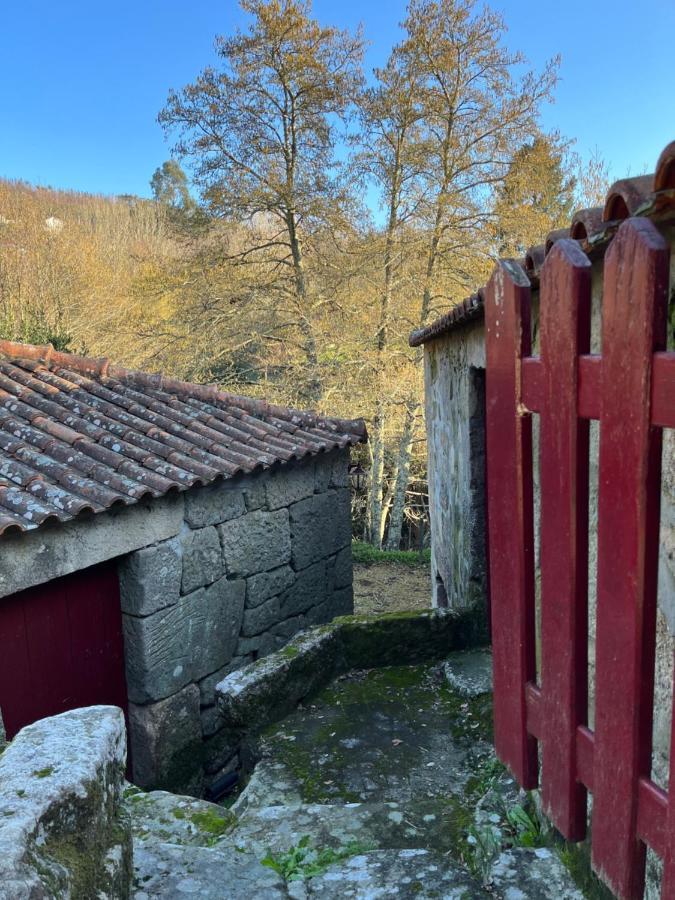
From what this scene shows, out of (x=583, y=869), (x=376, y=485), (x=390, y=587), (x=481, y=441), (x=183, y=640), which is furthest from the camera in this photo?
(x=376, y=485)

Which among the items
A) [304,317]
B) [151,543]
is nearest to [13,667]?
[151,543]

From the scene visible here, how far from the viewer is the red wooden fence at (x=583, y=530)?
932 mm

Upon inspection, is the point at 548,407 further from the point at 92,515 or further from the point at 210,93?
the point at 210,93

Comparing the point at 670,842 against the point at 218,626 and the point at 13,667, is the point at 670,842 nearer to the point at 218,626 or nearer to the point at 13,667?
the point at 13,667

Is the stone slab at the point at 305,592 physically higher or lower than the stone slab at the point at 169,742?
higher

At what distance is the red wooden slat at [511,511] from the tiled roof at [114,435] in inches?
89.0

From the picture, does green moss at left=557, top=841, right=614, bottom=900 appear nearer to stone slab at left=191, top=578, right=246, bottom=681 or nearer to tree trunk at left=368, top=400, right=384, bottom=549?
stone slab at left=191, top=578, right=246, bottom=681

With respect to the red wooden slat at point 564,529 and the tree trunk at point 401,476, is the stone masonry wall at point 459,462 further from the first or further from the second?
the tree trunk at point 401,476

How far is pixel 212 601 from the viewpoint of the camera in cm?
419

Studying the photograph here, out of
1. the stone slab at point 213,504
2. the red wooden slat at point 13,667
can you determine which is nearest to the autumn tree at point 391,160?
the stone slab at point 213,504

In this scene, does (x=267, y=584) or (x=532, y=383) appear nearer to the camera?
(x=532, y=383)

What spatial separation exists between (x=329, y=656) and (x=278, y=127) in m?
11.0

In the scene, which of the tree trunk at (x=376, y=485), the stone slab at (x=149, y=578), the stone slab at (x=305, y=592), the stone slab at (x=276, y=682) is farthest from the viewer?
the tree trunk at (x=376, y=485)

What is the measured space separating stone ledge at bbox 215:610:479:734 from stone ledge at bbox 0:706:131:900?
68.3 inches
